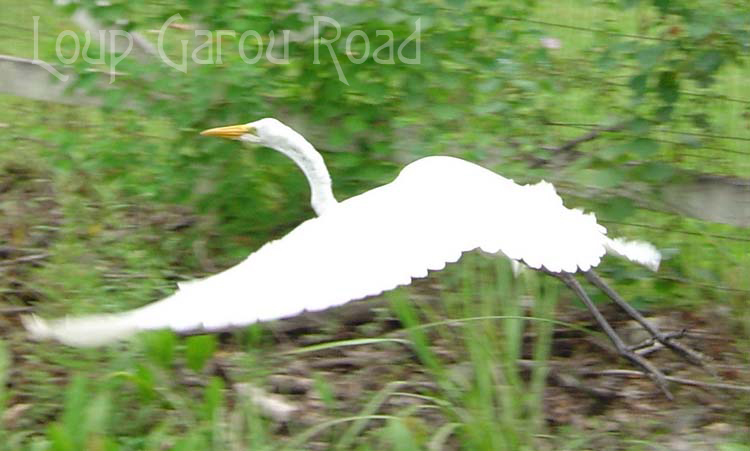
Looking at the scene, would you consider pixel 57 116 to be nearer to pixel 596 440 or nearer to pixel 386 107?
pixel 386 107

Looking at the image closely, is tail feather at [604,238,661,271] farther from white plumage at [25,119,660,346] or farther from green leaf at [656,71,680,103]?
green leaf at [656,71,680,103]

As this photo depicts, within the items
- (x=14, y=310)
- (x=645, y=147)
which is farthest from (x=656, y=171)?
(x=14, y=310)

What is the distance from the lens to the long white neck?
4.05 metres

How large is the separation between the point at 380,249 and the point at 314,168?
60 cm

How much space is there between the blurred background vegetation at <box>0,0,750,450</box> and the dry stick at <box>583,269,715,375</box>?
15cm

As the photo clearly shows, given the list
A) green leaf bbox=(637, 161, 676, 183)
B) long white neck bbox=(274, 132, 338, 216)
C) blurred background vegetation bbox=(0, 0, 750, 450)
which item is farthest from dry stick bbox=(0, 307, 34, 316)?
green leaf bbox=(637, 161, 676, 183)

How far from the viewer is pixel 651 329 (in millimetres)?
4203

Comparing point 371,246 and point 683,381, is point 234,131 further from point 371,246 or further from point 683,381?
point 683,381

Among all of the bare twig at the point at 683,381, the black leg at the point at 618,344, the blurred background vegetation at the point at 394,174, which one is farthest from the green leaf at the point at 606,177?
the bare twig at the point at 683,381

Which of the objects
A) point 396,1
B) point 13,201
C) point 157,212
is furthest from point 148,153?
point 396,1

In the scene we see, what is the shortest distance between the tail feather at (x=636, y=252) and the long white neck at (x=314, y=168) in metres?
0.88

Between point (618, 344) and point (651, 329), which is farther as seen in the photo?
point (651, 329)

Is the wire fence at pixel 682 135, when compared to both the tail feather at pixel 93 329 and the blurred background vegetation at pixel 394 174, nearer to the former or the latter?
the blurred background vegetation at pixel 394 174

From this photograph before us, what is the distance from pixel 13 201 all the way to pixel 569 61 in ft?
7.48
